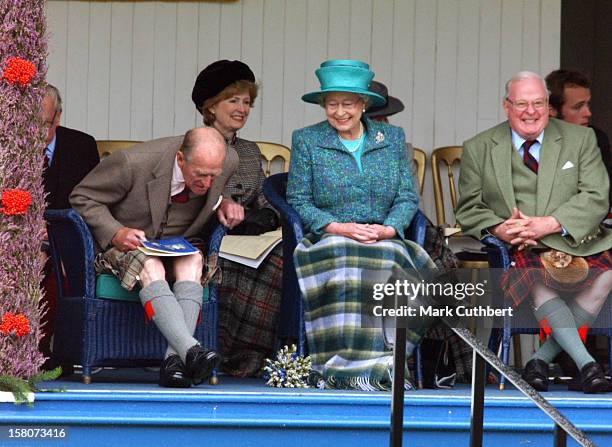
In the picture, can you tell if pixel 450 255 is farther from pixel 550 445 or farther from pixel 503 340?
pixel 550 445

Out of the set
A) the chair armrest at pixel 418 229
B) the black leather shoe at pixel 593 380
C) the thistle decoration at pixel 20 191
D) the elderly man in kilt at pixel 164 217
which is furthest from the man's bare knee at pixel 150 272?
the black leather shoe at pixel 593 380

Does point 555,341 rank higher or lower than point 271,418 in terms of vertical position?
higher

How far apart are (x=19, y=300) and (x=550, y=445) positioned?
1806mm

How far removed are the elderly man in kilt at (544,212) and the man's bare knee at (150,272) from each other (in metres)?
1.30

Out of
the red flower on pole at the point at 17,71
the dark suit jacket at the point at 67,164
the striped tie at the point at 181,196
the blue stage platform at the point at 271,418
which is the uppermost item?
the red flower on pole at the point at 17,71

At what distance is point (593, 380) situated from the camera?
4.85 metres

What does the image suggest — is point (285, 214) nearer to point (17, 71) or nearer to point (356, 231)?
point (356, 231)

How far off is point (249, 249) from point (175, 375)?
0.93 meters

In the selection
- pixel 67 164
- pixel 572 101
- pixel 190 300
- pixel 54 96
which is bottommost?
pixel 190 300

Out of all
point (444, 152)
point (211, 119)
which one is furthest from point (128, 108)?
point (444, 152)

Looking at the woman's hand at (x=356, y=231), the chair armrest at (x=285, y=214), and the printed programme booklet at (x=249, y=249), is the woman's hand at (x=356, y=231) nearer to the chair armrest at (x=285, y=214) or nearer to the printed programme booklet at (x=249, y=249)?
the chair armrest at (x=285, y=214)

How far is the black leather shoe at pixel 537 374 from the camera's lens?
16.1 ft

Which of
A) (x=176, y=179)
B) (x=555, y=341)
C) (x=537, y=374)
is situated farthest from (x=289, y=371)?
(x=555, y=341)

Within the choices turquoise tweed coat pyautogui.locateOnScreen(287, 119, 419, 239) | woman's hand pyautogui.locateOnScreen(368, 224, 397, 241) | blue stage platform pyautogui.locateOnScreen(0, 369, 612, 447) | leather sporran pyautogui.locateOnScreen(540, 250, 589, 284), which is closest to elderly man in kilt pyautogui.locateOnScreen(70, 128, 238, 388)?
blue stage platform pyautogui.locateOnScreen(0, 369, 612, 447)
